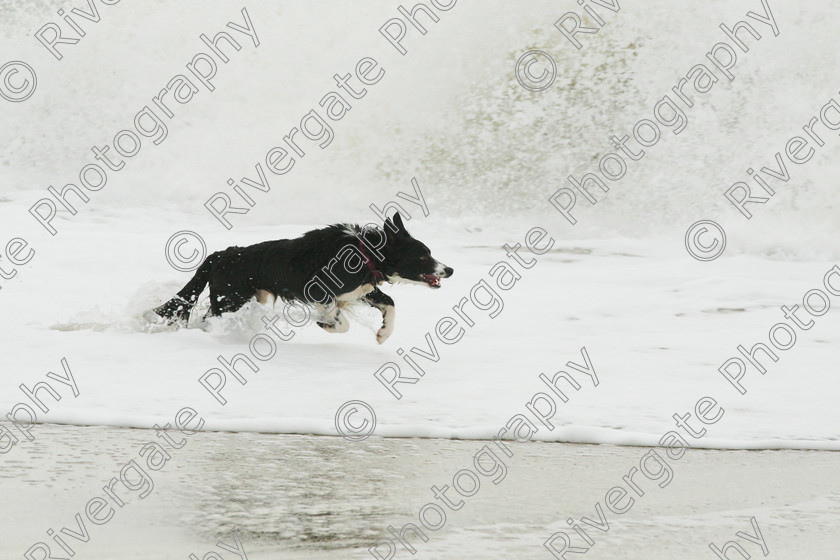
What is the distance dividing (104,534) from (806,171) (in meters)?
14.3

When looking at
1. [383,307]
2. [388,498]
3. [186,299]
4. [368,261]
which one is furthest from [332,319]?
[388,498]

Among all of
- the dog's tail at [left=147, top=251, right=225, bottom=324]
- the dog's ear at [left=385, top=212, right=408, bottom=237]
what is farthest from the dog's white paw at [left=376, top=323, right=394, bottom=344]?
the dog's tail at [left=147, top=251, right=225, bottom=324]

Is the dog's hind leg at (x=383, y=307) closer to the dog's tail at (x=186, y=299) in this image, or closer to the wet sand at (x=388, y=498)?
the dog's tail at (x=186, y=299)

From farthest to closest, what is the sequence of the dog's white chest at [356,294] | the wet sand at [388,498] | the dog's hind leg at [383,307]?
the dog's hind leg at [383,307], the dog's white chest at [356,294], the wet sand at [388,498]

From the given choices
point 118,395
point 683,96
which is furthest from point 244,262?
point 683,96

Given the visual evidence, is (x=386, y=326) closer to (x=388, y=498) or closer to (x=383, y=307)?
(x=383, y=307)

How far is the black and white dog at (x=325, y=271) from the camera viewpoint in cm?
666

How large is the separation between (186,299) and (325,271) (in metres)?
1.20

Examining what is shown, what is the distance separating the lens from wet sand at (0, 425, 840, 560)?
114 inches

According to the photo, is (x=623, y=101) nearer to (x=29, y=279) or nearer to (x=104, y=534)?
(x=29, y=279)

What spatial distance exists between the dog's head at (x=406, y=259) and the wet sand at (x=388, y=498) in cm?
244

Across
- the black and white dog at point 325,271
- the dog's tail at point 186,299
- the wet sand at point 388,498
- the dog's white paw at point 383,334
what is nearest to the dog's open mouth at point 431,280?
the black and white dog at point 325,271

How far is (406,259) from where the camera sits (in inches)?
266

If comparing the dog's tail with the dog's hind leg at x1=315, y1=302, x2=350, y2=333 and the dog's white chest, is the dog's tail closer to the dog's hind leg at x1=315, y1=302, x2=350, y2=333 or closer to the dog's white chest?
the dog's hind leg at x1=315, y1=302, x2=350, y2=333
